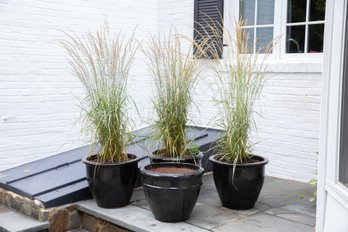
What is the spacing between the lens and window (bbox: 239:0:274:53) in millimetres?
4402

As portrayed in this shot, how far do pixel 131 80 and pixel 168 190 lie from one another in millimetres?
2545

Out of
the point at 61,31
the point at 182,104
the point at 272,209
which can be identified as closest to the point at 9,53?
the point at 61,31

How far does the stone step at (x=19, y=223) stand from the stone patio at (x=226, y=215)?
1.08ft

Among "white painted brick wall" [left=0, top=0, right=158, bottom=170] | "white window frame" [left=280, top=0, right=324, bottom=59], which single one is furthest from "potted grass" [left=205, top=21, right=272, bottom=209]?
"white painted brick wall" [left=0, top=0, right=158, bottom=170]

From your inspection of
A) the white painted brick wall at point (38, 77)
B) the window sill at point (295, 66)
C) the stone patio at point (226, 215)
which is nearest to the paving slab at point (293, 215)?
the stone patio at point (226, 215)

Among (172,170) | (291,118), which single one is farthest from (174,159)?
(291,118)

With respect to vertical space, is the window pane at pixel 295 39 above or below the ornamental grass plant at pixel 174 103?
above

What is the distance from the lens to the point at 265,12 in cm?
443

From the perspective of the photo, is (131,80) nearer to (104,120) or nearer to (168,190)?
(104,120)

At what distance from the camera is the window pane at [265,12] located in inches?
173

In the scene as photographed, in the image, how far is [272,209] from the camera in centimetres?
327

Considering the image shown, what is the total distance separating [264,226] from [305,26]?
2.13 metres

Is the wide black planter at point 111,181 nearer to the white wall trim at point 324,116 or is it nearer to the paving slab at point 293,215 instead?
the paving slab at point 293,215

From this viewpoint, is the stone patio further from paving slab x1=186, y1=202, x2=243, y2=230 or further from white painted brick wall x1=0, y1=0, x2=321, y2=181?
white painted brick wall x1=0, y1=0, x2=321, y2=181
